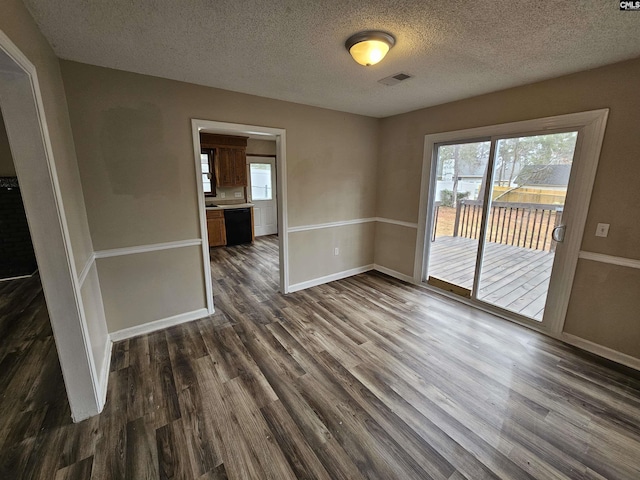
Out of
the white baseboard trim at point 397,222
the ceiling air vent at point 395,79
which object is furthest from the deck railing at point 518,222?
the ceiling air vent at point 395,79

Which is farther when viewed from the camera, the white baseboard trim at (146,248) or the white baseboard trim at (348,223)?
the white baseboard trim at (348,223)

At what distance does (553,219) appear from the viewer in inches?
103

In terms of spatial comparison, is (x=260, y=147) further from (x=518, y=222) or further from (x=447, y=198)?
(x=518, y=222)

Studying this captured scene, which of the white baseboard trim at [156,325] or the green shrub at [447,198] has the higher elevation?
the green shrub at [447,198]

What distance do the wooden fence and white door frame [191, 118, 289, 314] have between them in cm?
231

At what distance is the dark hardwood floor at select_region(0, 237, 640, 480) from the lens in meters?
1.47

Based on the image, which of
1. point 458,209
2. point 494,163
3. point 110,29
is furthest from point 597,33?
point 110,29

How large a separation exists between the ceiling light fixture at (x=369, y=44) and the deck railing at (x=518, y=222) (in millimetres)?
2167

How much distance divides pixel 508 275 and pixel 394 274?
1.49 metres

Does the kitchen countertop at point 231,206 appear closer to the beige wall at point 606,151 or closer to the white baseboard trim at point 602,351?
the beige wall at point 606,151

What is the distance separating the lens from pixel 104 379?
2.01 metres

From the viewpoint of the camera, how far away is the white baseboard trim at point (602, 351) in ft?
7.30

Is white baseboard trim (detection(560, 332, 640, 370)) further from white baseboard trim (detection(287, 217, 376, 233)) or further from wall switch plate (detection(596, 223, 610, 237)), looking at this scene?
white baseboard trim (detection(287, 217, 376, 233))

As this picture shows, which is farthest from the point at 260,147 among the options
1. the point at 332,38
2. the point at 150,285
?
the point at 332,38
